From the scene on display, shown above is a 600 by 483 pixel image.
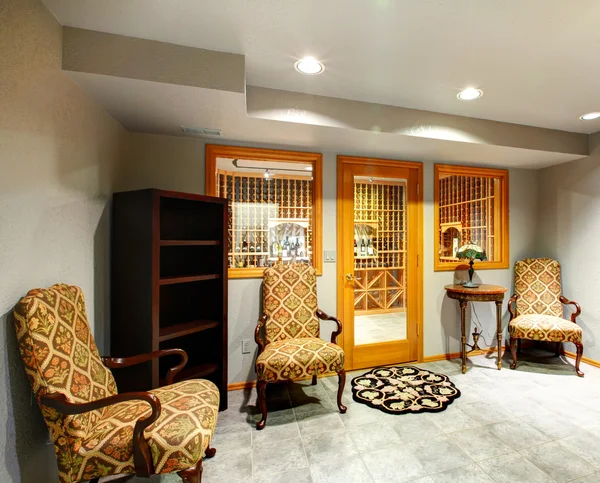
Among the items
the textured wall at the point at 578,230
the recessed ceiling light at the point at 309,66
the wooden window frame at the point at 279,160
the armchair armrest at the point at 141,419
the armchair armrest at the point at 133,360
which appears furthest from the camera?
the textured wall at the point at 578,230

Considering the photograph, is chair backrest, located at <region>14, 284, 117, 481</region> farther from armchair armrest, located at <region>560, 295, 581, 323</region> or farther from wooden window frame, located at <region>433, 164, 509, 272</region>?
armchair armrest, located at <region>560, 295, 581, 323</region>

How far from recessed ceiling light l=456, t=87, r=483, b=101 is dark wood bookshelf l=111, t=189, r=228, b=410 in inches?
78.8

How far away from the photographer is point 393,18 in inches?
59.3

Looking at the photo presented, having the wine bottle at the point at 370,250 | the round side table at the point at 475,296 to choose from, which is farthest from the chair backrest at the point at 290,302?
the round side table at the point at 475,296

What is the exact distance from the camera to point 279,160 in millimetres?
2895

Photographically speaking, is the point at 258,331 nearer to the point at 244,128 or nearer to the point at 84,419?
the point at 84,419

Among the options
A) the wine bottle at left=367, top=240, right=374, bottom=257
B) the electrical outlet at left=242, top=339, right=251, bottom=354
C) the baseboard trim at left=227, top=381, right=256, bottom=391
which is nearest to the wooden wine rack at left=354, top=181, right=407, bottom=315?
the wine bottle at left=367, top=240, right=374, bottom=257

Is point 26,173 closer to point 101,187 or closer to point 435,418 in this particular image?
point 101,187

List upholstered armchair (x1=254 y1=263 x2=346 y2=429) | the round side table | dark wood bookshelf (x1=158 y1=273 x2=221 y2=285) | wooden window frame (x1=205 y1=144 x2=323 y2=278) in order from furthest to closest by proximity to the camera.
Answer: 1. the round side table
2. wooden window frame (x1=205 y1=144 x2=323 y2=278)
3. upholstered armchair (x1=254 y1=263 x2=346 y2=429)
4. dark wood bookshelf (x1=158 y1=273 x2=221 y2=285)

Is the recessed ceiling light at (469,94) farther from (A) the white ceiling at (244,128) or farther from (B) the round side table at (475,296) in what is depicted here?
(B) the round side table at (475,296)

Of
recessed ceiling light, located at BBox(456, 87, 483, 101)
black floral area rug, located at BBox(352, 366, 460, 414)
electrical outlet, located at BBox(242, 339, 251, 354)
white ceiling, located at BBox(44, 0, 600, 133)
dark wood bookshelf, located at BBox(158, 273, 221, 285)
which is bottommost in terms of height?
black floral area rug, located at BBox(352, 366, 460, 414)

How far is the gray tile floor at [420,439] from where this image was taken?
1.72 meters

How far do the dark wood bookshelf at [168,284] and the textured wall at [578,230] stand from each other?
12.5 feet

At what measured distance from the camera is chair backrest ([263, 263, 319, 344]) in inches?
105
